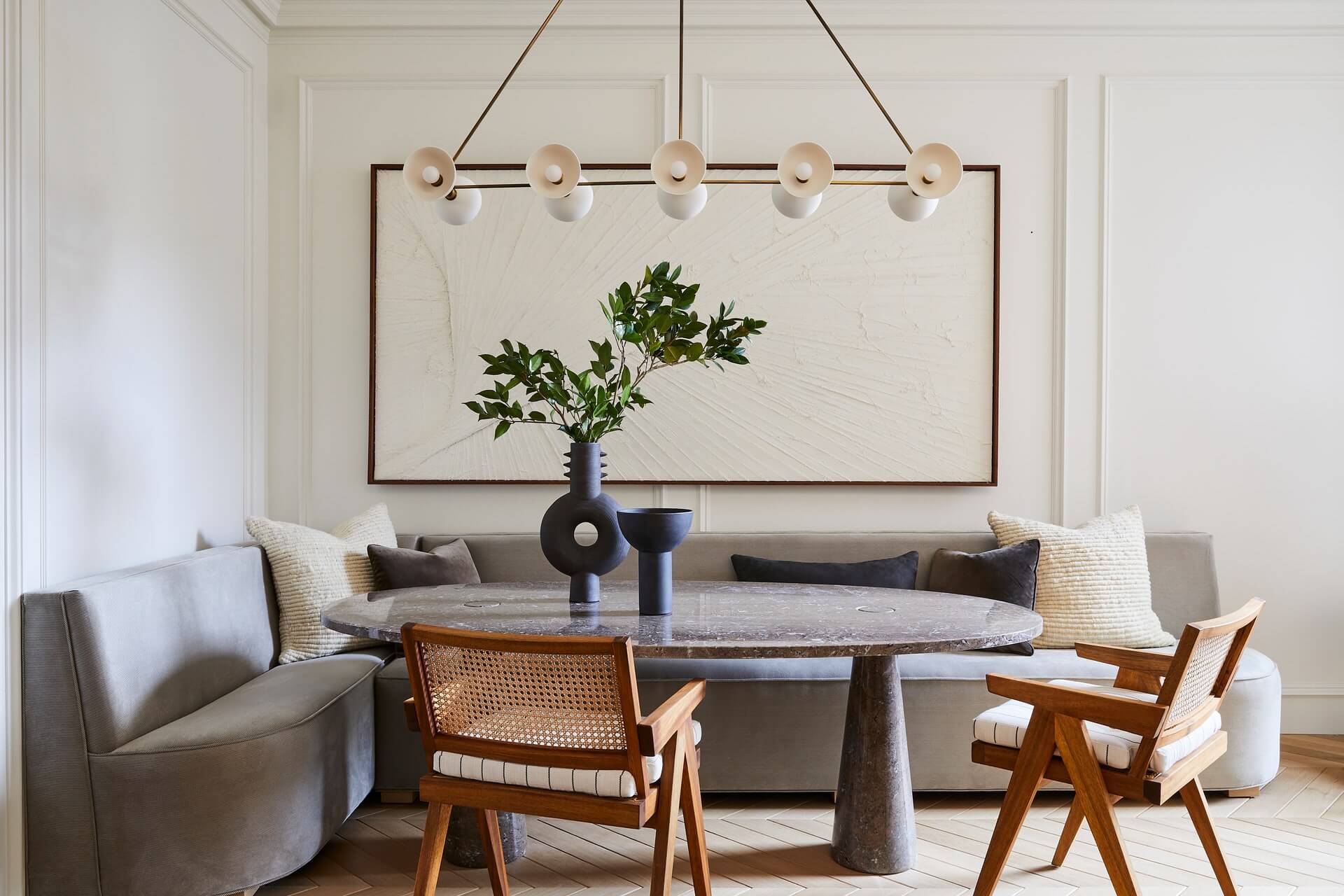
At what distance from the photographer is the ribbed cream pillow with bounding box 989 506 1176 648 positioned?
10.7 ft

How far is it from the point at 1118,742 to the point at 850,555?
156 centimetres

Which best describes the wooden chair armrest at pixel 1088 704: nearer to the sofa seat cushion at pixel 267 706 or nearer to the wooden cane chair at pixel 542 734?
the wooden cane chair at pixel 542 734

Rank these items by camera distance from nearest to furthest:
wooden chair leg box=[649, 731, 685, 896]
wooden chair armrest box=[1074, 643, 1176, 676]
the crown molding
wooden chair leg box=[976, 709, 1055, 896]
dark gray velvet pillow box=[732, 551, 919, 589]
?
1. wooden chair leg box=[649, 731, 685, 896]
2. wooden chair leg box=[976, 709, 1055, 896]
3. wooden chair armrest box=[1074, 643, 1176, 676]
4. dark gray velvet pillow box=[732, 551, 919, 589]
5. the crown molding

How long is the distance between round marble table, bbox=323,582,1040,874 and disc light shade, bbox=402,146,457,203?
1.08 meters

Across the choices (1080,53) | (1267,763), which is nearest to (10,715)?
(1267,763)

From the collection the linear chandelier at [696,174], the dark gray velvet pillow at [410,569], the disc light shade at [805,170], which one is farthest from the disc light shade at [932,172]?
the dark gray velvet pillow at [410,569]

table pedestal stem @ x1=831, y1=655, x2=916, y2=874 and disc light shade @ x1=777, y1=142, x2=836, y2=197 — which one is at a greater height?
disc light shade @ x1=777, y1=142, x2=836, y2=197

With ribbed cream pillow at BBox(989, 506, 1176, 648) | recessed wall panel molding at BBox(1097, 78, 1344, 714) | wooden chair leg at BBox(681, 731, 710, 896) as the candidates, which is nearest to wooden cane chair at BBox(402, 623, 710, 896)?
wooden chair leg at BBox(681, 731, 710, 896)

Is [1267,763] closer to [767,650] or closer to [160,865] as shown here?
[767,650]

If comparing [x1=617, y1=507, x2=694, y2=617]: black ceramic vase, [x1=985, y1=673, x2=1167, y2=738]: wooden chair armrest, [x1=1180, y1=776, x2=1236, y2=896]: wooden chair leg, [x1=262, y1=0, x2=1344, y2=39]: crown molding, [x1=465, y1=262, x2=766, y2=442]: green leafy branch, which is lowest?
[x1=1180, y1=776, x2=1236, y2=896]: wooden chair leg

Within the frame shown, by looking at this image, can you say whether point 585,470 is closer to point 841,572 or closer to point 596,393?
point 596,393

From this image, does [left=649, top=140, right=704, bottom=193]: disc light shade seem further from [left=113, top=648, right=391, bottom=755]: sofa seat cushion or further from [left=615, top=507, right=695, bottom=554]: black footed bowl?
[left=113, top=648, right=391, bottom=755]: sofa seat cushion

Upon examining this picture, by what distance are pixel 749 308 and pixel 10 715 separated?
272 cm

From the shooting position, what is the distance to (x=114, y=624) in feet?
7.53
